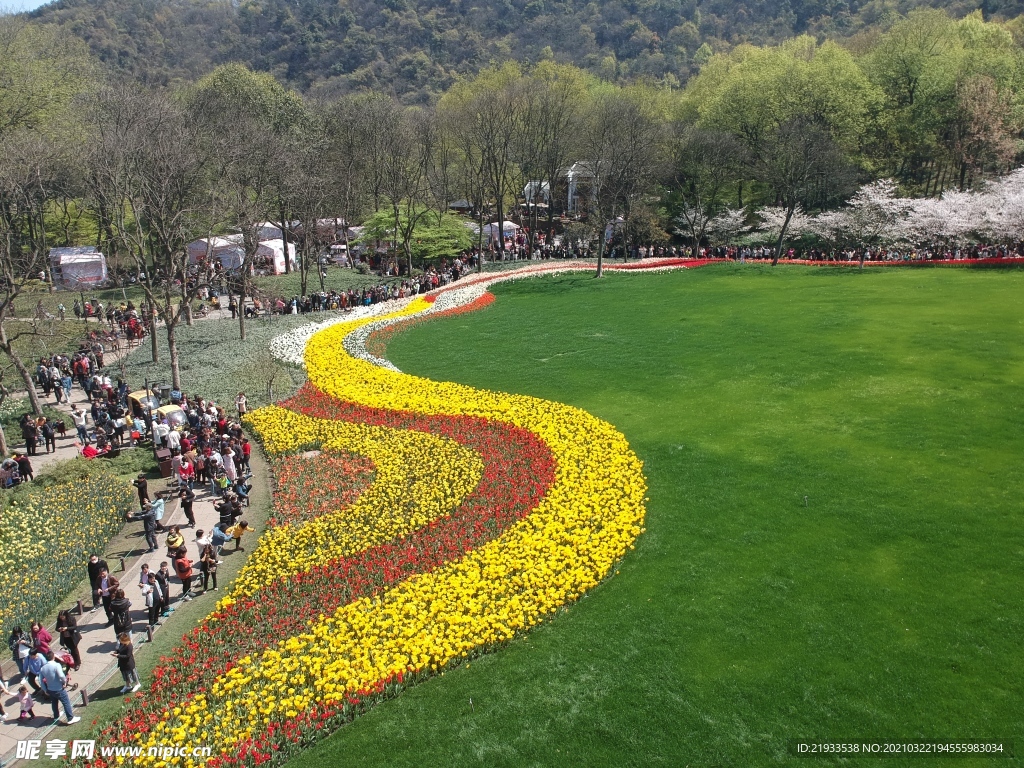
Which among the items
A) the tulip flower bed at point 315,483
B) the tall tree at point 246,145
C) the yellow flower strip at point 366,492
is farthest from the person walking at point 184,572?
the tall tree at point 246,145

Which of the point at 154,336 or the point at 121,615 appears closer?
the point at 121,615

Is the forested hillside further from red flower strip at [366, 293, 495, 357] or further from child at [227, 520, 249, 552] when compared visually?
child at [227, 520, 249, 552]

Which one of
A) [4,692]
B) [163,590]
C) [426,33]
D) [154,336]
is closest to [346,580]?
[163,590]

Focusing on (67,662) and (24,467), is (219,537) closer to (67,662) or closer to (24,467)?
(67,662)

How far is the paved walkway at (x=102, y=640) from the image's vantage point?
11.9 metres

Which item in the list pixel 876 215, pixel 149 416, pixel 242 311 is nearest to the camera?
pixel 149 416

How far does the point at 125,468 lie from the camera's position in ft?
73.3

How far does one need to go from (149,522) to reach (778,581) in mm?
14955

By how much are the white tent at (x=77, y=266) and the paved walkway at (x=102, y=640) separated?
34.8 meters

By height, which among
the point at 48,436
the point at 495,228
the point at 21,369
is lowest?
the point at 48,436

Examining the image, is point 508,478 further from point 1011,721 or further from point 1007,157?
point 1007,157

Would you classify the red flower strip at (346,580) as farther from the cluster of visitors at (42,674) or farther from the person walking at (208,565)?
the person walking at (208,565)

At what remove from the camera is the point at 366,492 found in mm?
19328

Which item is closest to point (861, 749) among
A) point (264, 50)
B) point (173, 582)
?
point (173, 582)
